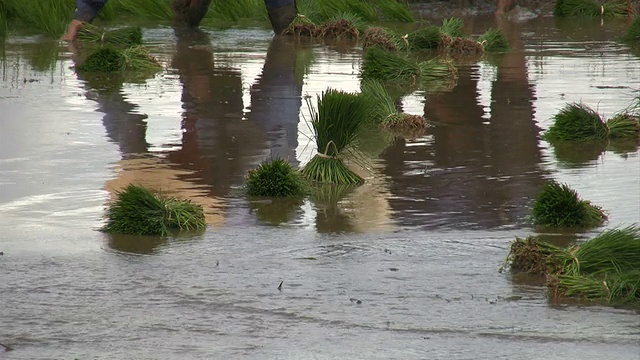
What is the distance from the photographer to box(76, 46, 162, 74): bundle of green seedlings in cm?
1280

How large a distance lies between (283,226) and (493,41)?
333 inches

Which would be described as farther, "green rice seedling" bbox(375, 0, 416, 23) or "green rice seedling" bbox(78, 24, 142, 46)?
"green rice seedling" bbox(375, 0, 416, 23)

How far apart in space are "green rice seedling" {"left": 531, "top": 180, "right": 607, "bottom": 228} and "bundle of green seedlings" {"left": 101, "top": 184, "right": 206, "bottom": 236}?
1855 millimetres

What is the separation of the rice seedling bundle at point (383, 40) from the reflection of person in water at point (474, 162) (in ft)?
9.26

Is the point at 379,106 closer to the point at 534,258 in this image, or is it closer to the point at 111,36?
the point at 534,258

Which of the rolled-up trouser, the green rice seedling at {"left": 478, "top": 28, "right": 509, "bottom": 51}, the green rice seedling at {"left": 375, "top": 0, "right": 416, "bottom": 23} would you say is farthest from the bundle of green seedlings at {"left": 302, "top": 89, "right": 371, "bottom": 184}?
the green rice seedling at {"left": 375, "top": 0, "right": 416, "bottom": 23}

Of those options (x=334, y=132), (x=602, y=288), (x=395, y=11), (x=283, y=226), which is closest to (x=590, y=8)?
(x=395, y=11)

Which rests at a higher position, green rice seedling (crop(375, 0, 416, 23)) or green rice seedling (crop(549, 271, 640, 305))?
green rice seedling (crop(375, 0, 416, 23))

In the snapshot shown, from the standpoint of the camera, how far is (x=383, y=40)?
1505cm

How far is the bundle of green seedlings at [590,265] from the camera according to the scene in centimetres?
579

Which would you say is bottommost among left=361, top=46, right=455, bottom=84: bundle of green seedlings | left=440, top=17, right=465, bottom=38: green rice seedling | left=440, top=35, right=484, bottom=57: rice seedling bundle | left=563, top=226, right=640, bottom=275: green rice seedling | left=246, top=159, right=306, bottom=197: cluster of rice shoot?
left=563, top=226, right=640, bottom=275: green rice seedling

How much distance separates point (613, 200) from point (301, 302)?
2.71 meters

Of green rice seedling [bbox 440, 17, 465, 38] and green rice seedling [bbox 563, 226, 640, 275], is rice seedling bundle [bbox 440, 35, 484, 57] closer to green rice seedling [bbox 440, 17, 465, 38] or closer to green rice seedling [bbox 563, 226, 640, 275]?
green rice seedling [bbox 440, 17, 465, 38]

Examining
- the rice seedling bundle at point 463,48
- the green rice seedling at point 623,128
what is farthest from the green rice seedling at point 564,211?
the rice seedling bundle at point 463,48
